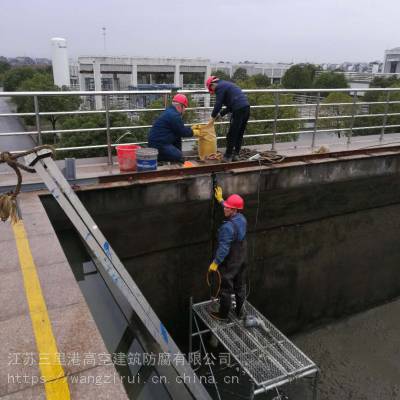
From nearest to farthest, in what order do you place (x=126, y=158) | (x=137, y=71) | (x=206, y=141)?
(x=126, y=158), (x=206, y=141), (x=137, y=71)

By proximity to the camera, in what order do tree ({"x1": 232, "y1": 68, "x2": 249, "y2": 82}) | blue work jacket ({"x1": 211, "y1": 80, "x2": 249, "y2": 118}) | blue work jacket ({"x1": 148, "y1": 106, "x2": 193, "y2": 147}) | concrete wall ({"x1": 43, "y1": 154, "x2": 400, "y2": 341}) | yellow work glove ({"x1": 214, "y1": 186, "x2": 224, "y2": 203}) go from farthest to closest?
1. tree ({"x1": 232, "y1": 68, "x2": 249, "y2": 82})
2. blue work jacket ({"x1": 211, "y1": 80, "x2": 249, "y2": 118})
3. blue work jacket ({"x1": 148, "y1": 106, "x2": 193, "y2": 147})
4. yellow work glove ({"x1": 214, "y1": 186, "x2": 224, "y2": 203})
5. concrete wall ({"x1": 43, "y1": 154, "x2": 400, "y2": 341})

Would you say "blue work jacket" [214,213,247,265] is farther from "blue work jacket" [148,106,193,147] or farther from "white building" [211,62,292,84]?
"white building" [211,62,292,84]

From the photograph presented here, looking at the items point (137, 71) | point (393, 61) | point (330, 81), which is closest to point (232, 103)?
point (137, 71)

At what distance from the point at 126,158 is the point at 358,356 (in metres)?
6.22

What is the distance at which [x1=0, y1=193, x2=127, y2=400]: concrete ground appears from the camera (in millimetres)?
2459

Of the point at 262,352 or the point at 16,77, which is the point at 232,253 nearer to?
the point at 262,352

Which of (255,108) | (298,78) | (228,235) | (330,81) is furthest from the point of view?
(298,78)

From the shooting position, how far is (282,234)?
7.89 metres

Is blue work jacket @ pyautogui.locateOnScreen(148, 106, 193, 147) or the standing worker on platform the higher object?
the standing worker on platform

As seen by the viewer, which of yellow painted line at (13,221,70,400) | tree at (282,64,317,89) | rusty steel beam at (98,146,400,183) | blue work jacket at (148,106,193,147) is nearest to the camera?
yellow painted line at (13,221,70,400)

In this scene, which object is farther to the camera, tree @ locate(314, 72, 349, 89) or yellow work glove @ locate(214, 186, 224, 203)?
tree @ locate(314, 72, 349, 89)

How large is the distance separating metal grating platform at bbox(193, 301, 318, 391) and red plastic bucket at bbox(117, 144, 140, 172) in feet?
9.06

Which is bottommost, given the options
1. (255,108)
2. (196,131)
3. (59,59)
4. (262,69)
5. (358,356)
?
(358,356)

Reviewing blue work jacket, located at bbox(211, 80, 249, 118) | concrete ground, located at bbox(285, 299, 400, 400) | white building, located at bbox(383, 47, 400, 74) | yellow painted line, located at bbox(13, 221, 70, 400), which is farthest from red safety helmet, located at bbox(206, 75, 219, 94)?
white building, located at bbox(383, 47, 400, 74)
